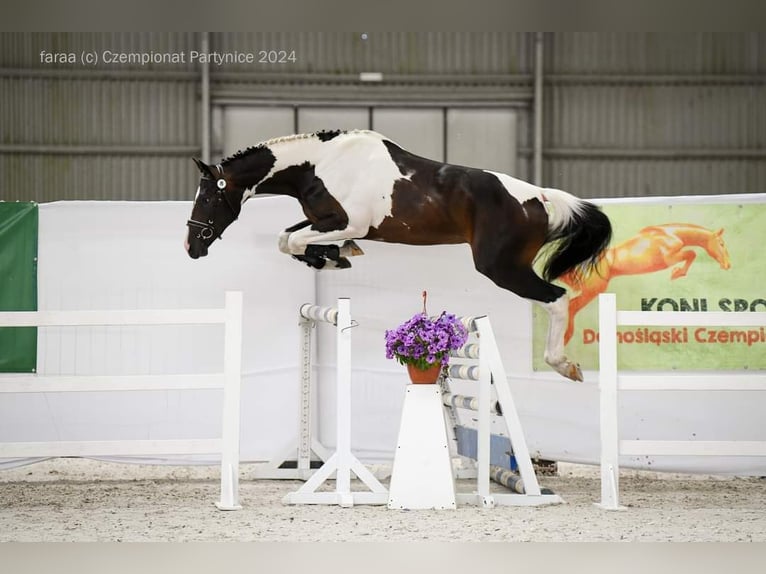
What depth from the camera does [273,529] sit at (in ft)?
11.2

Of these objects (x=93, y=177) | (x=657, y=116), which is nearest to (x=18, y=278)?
(x=93, y=177)

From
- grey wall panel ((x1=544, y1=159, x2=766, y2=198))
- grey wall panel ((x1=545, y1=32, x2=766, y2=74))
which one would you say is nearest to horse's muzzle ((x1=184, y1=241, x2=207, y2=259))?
grey wall panel ((x1=544, y1=159, x2=766, y2=198))

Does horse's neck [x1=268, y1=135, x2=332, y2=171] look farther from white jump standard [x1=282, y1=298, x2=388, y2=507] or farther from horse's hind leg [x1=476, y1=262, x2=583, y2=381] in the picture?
horse's hind leg [x1=476, y1=262, x2=583, y2=381]

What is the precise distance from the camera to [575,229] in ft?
14.0

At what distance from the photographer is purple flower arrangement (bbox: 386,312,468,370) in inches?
152

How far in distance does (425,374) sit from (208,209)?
117 centimetres

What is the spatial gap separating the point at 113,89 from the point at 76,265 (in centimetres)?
639

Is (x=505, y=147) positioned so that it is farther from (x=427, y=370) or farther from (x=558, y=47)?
(x=427, y=370)

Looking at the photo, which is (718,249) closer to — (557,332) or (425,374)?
(557,332)

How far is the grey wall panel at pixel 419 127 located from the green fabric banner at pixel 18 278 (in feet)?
20.9

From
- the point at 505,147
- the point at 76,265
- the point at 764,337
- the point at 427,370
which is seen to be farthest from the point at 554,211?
the point at 505,147

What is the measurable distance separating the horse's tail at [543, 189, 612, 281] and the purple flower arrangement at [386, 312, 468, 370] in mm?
702

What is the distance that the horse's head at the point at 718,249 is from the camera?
502 cm

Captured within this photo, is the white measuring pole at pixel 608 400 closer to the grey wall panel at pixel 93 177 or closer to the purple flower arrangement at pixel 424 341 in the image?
the purple flower arrangement at pixel 424 341
